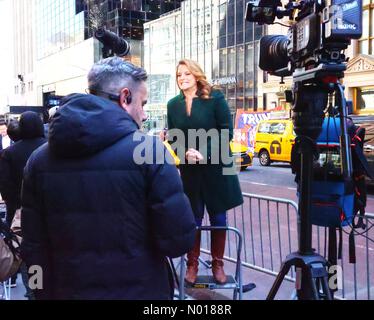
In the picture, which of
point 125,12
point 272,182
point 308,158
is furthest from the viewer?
point 125,12

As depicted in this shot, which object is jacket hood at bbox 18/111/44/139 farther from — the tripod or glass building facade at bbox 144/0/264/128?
glass building facade at bbox 144/0/264/128

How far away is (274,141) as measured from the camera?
19.1 metres

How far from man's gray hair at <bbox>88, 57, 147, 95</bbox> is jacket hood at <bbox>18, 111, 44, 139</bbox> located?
2349mm

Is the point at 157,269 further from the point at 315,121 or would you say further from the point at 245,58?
the point at 245,58

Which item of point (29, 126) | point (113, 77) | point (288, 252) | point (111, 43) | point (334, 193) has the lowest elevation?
point (288, 252)

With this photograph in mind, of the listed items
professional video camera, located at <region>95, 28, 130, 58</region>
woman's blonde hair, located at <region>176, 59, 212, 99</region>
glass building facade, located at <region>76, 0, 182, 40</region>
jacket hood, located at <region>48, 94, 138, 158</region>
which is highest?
glass building facade, located at <region>76, 0, 182, 40</region>

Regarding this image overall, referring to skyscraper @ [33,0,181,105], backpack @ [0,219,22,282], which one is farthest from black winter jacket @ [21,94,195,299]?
skyscraper @ [33,0,181,105]

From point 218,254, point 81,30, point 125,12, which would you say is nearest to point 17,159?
point 218,254

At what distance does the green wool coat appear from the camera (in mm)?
3584

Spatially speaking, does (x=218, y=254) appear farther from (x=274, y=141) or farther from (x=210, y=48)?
(x=210, y=48)

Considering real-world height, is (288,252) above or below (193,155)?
below

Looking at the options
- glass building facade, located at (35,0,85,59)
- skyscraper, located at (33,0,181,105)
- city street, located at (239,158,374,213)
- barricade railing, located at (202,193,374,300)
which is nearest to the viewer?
barricade railing, located at (202,193,374,300)

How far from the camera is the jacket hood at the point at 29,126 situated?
4168 millimetres
